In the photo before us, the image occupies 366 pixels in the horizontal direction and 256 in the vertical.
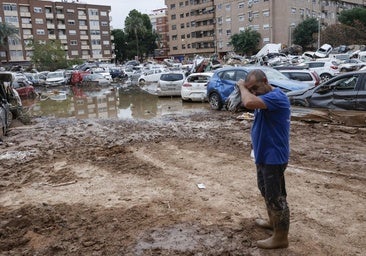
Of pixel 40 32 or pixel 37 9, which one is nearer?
pixel 37 9

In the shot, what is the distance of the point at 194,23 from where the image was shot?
281 feet

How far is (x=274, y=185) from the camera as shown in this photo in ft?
11.4

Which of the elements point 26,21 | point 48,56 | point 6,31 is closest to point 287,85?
point 48,56

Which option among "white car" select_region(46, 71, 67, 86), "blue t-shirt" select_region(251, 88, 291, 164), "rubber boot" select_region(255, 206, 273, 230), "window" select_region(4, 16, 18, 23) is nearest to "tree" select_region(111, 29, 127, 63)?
"window" select_region(4, 16, 18, 23)

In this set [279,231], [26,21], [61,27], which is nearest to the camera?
[279,231]

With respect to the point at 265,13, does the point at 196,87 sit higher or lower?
lower

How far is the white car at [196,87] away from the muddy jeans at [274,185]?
46.5 feet

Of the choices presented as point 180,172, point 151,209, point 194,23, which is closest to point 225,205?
point 151,209

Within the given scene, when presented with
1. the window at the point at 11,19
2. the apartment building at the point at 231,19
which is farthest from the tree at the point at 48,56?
the apartment building at the point at 231,19

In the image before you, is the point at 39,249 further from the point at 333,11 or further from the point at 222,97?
the point at 333,11

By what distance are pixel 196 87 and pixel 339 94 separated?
876cm

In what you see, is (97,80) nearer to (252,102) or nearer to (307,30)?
(252,102)

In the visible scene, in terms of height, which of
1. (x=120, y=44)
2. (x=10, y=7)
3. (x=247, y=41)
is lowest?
(x=247, y=41)

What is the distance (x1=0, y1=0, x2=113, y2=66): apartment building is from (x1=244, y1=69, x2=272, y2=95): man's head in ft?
250
